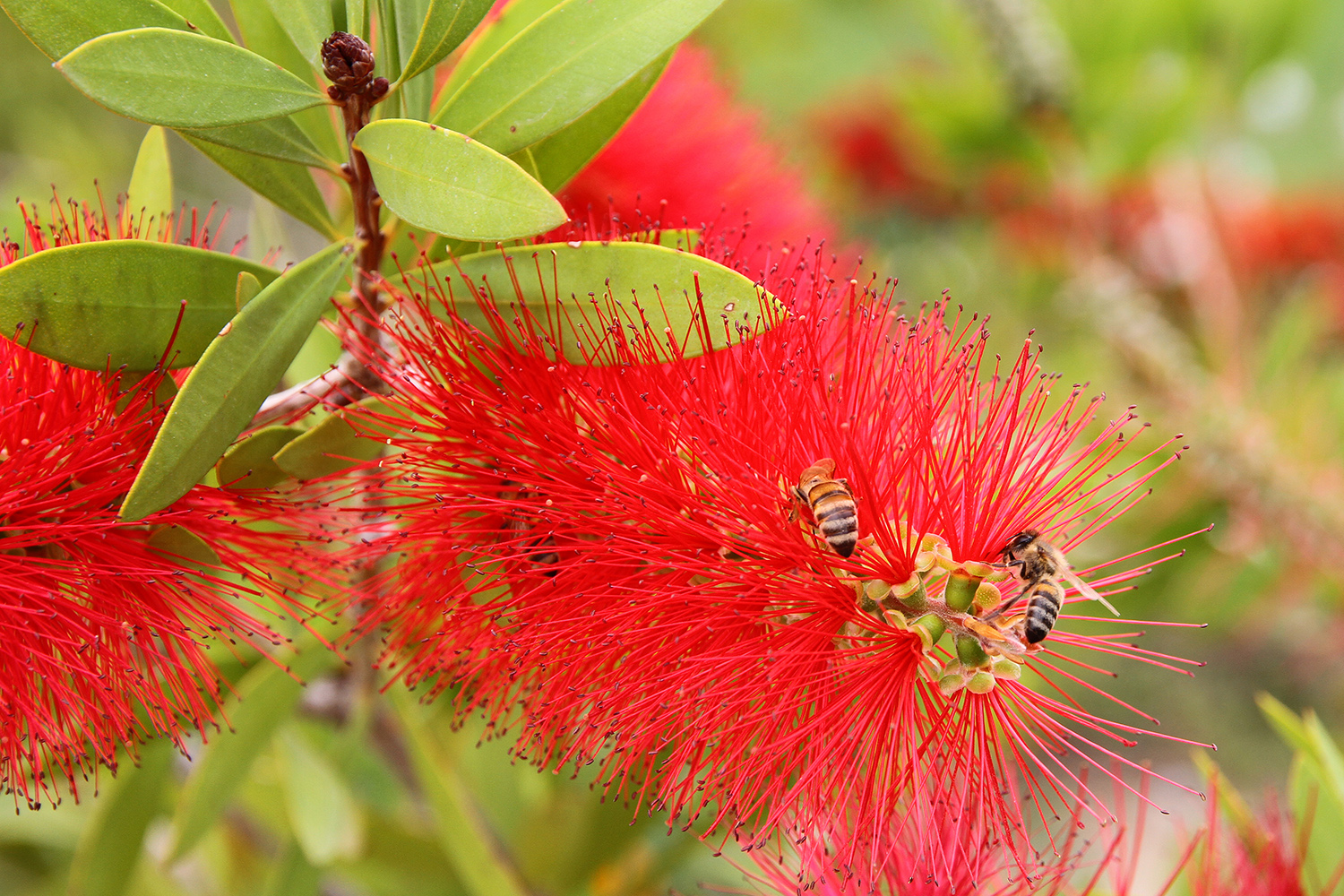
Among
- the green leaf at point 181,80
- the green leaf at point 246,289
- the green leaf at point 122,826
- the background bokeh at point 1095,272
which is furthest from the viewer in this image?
the background bokeh at point 1095,272

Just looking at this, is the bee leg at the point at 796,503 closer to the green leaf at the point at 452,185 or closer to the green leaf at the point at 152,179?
the green leaf at the point at 452,185

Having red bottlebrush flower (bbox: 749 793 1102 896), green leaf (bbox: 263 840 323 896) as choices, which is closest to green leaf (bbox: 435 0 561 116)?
red bottlebrush flower (bbox: 749 793 1102 896)

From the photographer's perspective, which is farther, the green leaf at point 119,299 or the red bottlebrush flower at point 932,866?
the red bottlebrush flower at point 932,866

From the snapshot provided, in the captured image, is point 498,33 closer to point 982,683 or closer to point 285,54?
point 285,54

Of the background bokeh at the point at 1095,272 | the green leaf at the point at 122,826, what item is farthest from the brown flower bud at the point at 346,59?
the green leaf at the point at 122,826

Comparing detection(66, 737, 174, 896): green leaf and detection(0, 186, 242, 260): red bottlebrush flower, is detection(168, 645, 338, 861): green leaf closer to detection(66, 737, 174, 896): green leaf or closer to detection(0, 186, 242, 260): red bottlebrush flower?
detection(66, 737, 174, 896): green leaf

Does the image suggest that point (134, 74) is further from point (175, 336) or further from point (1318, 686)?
point (1318, 686)
